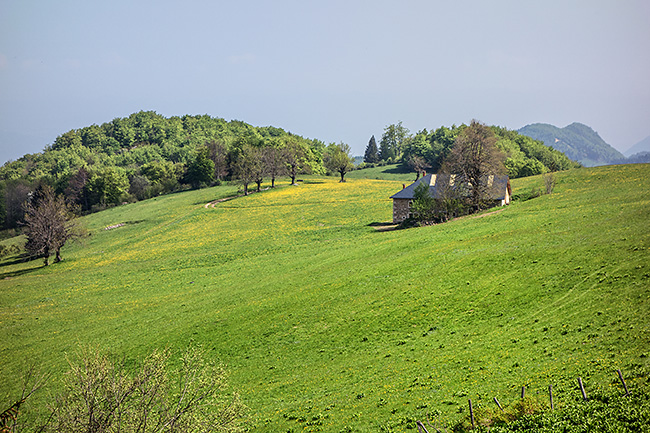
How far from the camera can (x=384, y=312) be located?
29000 mm

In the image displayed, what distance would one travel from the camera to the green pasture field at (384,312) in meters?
18.2

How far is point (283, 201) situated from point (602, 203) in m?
65.4

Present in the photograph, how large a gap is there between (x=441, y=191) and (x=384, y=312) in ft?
119

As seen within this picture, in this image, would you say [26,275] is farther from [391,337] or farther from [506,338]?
[506,338]

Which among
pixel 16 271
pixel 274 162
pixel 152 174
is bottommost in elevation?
pixel 16 271

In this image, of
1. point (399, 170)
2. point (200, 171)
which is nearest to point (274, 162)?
point (200, 171)

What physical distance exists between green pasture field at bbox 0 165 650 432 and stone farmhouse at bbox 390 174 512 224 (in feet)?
21.6

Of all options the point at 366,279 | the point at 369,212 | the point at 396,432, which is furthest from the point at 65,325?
the point at 369,212

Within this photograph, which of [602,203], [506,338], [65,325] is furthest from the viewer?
[602,203]

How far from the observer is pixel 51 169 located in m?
164

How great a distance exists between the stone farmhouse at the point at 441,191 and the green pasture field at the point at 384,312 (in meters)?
6.58

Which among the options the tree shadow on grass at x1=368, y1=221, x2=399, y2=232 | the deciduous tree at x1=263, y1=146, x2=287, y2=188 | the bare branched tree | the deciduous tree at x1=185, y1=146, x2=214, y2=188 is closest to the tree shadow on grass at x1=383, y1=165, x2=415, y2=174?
the deciduous tree at x1=263, y1=146, x2=287, y2=188

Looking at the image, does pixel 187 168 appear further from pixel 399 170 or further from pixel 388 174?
pixel 399 170

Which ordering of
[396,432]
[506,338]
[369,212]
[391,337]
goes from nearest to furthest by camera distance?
[396,432] → [506,338] → [391,337] → [369,212]
